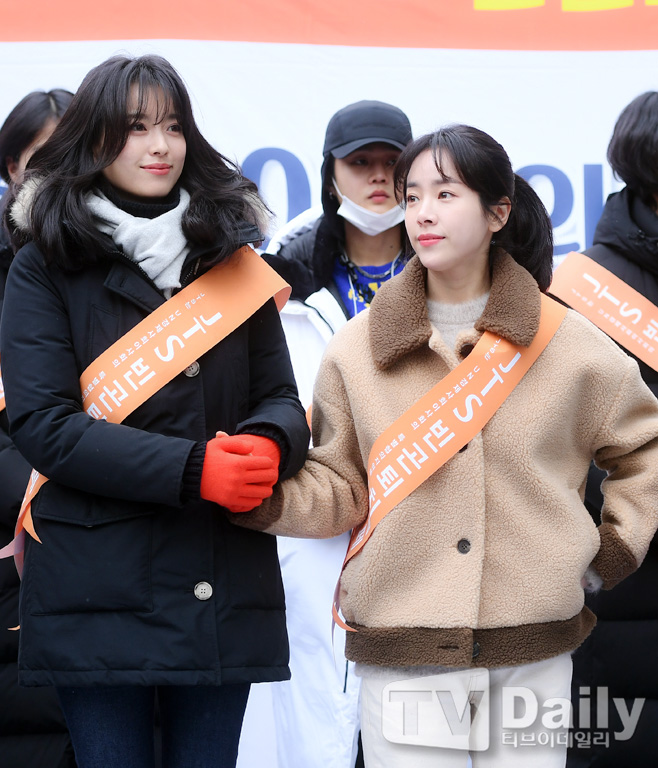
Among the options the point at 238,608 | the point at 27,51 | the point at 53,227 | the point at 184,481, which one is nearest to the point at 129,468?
the point at 184,481

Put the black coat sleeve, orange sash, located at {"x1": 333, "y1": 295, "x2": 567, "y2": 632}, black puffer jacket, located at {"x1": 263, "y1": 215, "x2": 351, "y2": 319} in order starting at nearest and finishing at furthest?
the black coat sleeve, orange sash, located at {"x1": 333, "y1": 295, "x2": 567, "y2": 632}, black puffer jacket, located at {"x1": 263, "y1": 215, "x2": 351, "y2": 319}

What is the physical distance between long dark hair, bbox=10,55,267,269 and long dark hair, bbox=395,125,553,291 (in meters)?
0.48

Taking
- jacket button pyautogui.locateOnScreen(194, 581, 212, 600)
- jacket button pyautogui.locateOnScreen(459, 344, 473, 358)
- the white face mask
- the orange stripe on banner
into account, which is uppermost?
the orange stripe on banner

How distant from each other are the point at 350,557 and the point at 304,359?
1.24 meters

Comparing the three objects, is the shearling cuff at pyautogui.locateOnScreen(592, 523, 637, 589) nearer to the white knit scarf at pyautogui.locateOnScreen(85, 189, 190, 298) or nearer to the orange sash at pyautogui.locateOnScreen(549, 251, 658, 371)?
the orange sash at pyautogui.locateOnScreen(549, 251, 658, 371)

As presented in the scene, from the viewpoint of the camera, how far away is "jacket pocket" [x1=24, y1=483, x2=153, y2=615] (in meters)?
2.40

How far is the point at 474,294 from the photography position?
9.12 feet

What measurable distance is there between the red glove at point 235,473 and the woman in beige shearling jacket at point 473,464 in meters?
0.15

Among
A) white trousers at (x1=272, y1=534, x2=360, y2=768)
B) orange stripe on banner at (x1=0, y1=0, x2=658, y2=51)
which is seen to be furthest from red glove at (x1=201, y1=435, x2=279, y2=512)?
orange stripe on banner at (x1=0, y1=0, x2=658, y2=51)

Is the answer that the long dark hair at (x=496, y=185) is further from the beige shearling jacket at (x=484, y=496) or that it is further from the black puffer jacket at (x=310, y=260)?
the black puffer jacket at (x=310, y=260)

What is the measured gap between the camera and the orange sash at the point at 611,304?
11.3 feet

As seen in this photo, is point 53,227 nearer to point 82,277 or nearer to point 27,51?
point 82,277

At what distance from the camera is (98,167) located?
2561 millimetres

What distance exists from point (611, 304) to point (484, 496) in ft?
4.12
